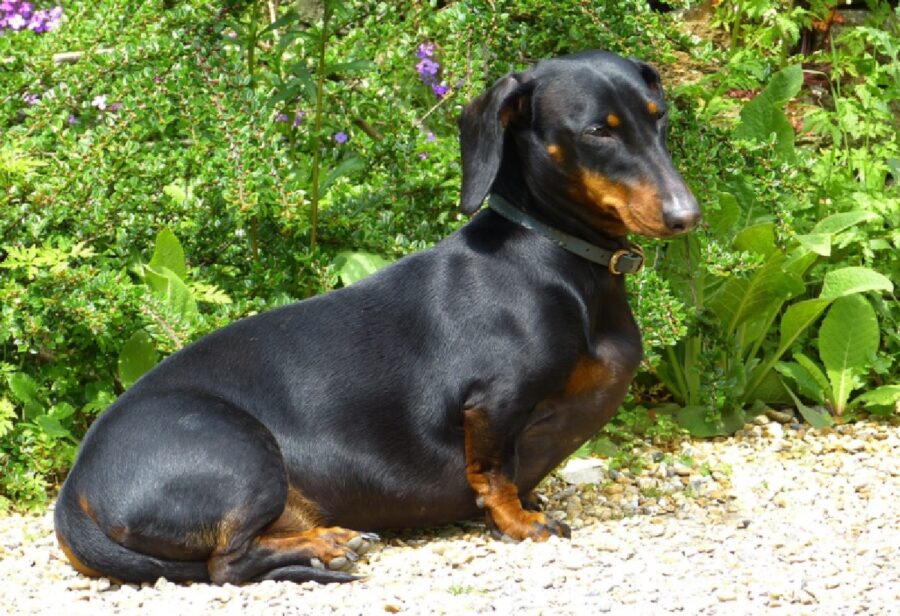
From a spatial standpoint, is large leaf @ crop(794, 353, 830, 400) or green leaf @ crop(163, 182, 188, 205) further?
large leaf @ crop(794, 353, 830, 400)

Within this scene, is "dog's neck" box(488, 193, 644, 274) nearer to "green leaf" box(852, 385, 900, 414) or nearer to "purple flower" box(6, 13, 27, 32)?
"green leaf" box(852, 385, 900, 414)

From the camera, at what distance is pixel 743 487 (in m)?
5.18

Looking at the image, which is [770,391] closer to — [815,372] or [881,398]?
[815,372]

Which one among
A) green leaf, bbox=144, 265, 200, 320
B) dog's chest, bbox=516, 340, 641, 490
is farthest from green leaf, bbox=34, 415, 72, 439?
dog's chest, bbox=516, 340, 641, 490

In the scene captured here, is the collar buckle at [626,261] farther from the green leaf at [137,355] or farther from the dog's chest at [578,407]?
the green leaf at [137,355]

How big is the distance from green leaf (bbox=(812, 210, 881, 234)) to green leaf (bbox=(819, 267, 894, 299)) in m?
0.18


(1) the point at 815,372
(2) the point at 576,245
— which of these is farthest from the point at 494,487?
(1) the point at 815,372

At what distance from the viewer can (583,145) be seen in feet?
13.6

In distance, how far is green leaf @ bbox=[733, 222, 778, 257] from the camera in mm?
5660

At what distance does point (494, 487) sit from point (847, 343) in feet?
7.46

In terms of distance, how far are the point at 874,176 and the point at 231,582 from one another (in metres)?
3.78

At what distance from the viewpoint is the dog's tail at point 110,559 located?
4.11 m

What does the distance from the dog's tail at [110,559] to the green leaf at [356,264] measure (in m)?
1.73

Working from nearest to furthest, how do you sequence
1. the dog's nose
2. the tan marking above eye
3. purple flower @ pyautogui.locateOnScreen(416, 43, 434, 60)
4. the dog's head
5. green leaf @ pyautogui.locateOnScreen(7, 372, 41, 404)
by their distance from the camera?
the dog's nose, the dog's head, the tan marking above eye, green leaf @ pyautogui.locateOnScreen(7, 372, 41, 404), purple flower @ pyautogui.locateOnScreen(416, 43, 434, 60)
